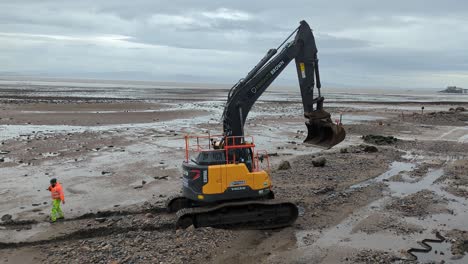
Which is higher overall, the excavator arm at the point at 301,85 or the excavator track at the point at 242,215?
the excavator arm at the point at 301,85

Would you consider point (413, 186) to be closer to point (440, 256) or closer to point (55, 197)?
point (440, 256)

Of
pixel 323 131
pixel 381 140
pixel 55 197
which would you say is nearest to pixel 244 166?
pixel 323 131

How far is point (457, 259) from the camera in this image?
10.3 meters

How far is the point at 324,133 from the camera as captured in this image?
13445 mm

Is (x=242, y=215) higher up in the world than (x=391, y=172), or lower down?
higher up

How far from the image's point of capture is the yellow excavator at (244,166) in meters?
11.9

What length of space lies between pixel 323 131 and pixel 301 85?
62.1 inches

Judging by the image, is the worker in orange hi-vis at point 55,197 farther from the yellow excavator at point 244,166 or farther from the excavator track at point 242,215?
the excavator track at point 242,215

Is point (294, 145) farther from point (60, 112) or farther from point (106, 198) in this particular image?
point (60, 112)

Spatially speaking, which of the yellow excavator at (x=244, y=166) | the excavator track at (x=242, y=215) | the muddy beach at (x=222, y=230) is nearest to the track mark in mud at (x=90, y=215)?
the muddy beach at (x=222, y=230)

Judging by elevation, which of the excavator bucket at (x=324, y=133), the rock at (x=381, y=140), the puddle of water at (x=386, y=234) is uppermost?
the excavator bucket at (x=324, y=133)

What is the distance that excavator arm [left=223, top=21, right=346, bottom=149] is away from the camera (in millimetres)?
12734

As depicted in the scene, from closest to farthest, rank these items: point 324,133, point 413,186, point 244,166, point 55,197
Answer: point 244,166, point 55,197, point 324,133, point 413,186

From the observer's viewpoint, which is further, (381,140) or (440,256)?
(381,140)
